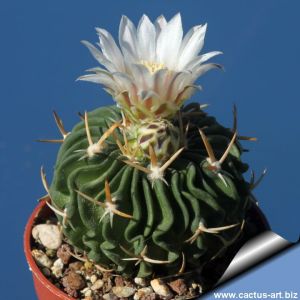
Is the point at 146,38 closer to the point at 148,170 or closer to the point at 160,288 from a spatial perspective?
the point at 148,170

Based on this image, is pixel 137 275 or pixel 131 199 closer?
pixel 131 199

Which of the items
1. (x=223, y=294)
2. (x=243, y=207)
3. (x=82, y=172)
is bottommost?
(x=223, y=294)

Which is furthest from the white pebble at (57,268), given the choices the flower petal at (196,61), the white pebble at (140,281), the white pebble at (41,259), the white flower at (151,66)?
the flower petal at (196,61)

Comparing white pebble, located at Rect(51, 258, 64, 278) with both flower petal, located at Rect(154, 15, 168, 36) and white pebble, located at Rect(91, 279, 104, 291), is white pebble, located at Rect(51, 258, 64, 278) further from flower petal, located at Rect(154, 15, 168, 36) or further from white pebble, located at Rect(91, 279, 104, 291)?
flower petal, located at Rect(154, 15, 168, 36)

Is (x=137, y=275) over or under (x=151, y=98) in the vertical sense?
under

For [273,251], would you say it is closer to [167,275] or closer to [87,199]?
[167,275]

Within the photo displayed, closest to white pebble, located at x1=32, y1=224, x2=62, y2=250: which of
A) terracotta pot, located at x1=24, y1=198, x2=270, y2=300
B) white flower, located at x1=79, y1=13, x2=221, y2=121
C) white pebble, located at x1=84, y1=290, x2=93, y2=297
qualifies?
terracotta pot, located at x1=24, y1=198, x2=270, y2=300

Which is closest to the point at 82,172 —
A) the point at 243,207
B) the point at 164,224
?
the point at 164,224
